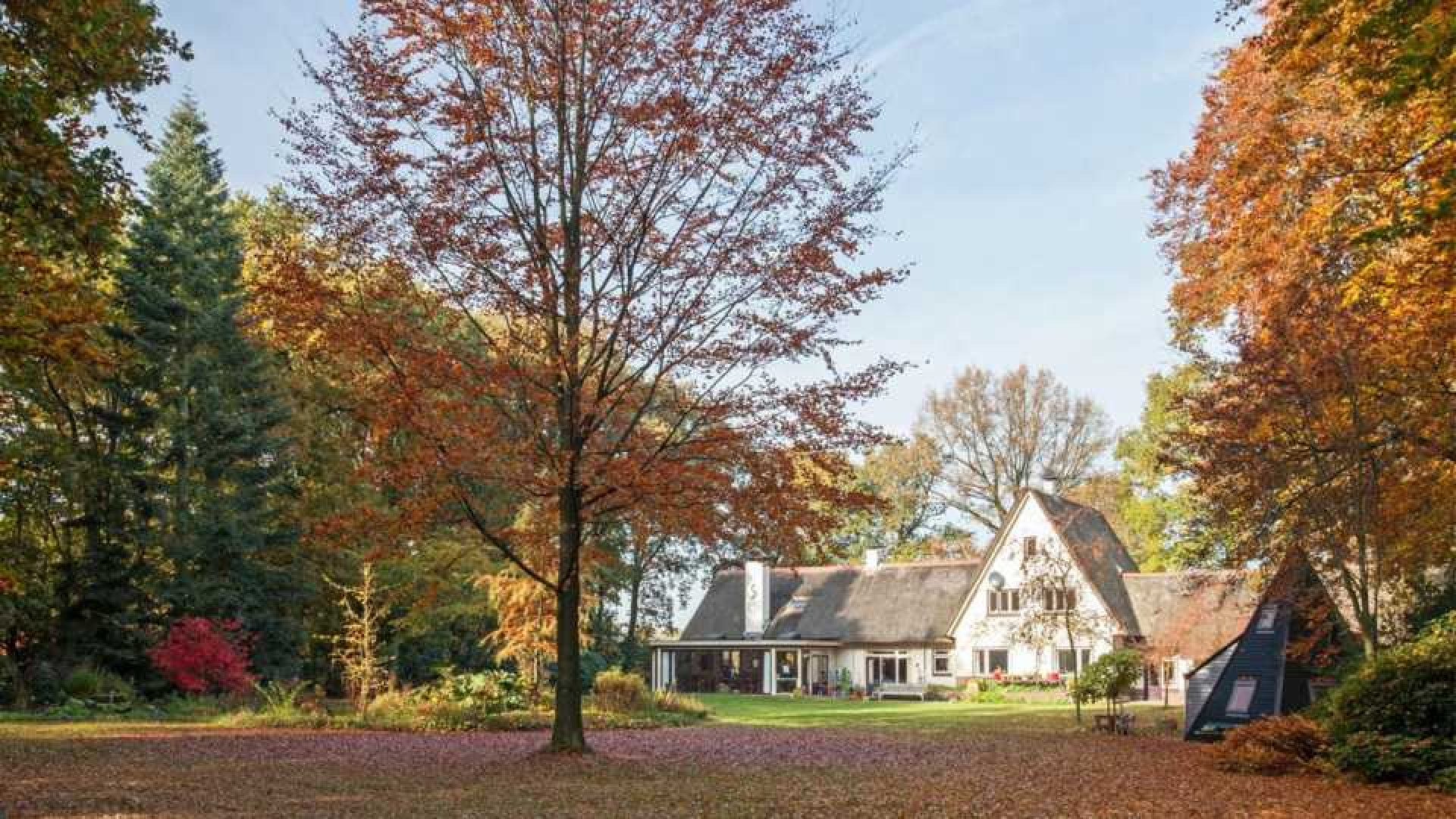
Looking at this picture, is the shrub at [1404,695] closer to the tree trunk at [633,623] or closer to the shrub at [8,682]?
the shrub at [8,682]

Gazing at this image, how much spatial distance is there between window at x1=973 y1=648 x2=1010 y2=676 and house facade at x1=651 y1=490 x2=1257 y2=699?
0.15 feet

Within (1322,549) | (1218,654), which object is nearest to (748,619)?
(1218,654)

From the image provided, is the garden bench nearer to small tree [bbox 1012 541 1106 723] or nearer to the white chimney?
small tree [bbox 1012 541 1106 723]

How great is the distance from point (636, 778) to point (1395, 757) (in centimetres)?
867

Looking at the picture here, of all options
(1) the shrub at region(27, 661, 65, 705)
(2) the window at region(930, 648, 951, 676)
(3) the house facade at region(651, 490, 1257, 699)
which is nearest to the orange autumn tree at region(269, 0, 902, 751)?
(1) the shrub at region(27, 661, 65, 705)

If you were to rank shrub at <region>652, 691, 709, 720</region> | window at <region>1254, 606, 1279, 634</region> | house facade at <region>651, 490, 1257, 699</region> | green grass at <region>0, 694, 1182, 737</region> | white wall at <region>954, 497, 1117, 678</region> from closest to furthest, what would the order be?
1. window at <region>1254, 606, 1279, 634</region>
2. green grass at <region>0, 694, 1182, 737</region>
3. shrub at <region>652, 691, 709, 720</region>
4. house facade at <region>651, 490, 1257, 699</region>
5. white wall at <region>954, 497, 1117, 678</region>

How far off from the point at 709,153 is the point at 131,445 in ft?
78.4

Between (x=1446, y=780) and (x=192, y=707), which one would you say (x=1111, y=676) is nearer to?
(x=1446, y=780)

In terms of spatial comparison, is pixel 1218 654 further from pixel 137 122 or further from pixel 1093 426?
pixel 1093 426

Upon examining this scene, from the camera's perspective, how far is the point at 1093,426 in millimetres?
60312

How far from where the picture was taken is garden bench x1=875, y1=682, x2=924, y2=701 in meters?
48.9

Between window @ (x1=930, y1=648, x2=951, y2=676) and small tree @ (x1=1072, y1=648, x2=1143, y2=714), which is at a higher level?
small tree @ (x1=1072, y1=648, x2=1143, y2=714)

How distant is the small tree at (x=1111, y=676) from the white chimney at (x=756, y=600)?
2805 centimetres

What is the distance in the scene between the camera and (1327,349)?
56.9 feet
